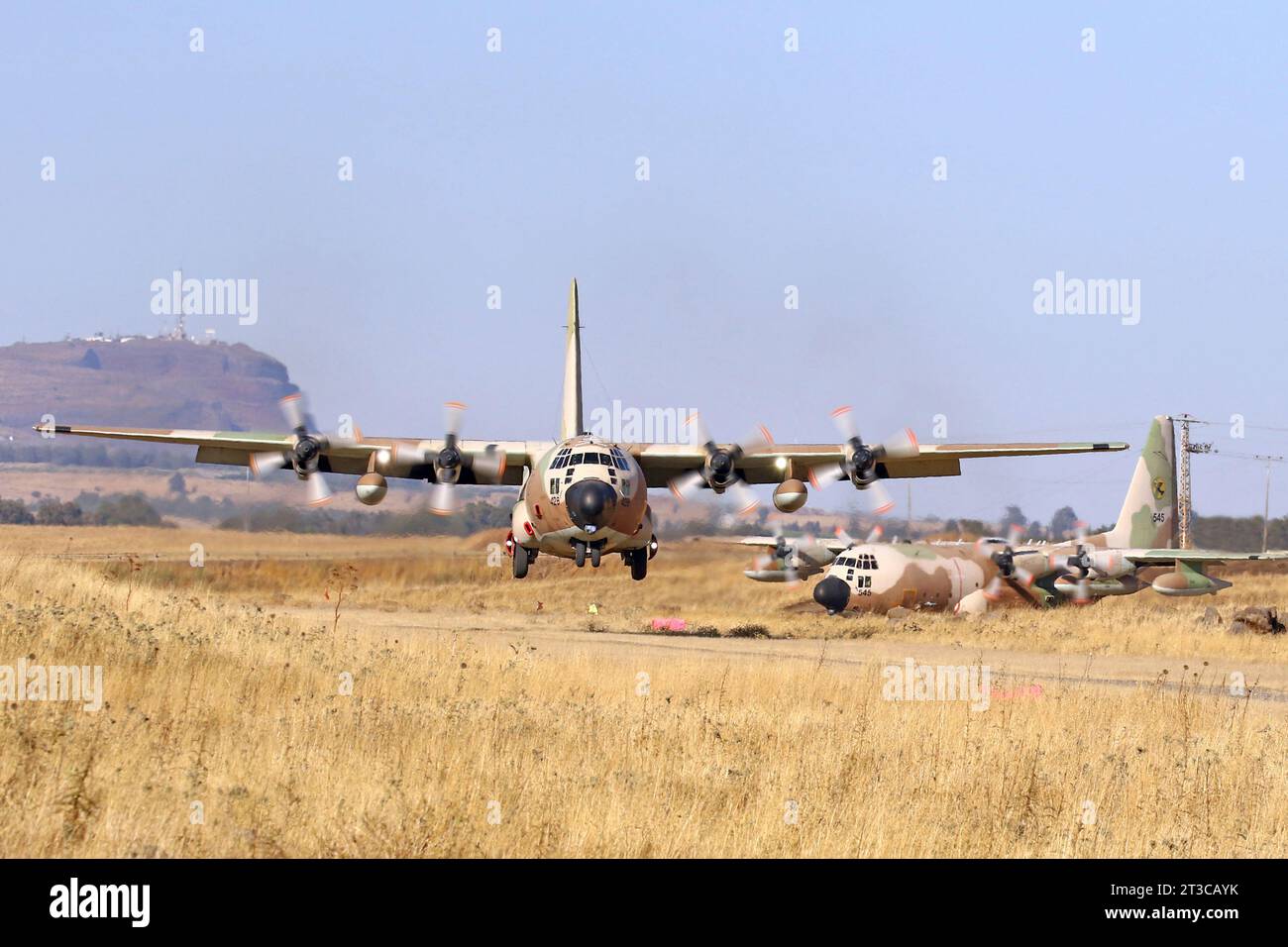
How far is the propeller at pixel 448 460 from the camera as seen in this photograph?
37.3 meters

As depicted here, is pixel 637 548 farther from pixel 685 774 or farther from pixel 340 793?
pixel 340 793

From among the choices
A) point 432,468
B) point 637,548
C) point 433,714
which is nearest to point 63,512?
point 432,468

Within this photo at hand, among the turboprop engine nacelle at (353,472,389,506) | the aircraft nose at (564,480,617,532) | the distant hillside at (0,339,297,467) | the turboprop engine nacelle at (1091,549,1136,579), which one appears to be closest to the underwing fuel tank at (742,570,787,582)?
the turboprop engine nacelle at (1091,549,1136,579)

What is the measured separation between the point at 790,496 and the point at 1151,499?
97.8ft

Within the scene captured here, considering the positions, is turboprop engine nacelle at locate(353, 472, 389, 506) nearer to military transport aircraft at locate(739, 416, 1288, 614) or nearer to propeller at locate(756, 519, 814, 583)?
military transport aircraft at locate(739, 416, 1288, 614)

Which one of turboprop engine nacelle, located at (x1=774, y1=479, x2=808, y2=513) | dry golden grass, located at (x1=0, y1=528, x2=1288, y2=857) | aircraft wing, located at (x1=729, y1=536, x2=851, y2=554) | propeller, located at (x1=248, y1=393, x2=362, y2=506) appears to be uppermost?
propeller, located at (x1=248, y1=393, x2=362, y2=506)

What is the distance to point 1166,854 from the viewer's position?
42.8 feet

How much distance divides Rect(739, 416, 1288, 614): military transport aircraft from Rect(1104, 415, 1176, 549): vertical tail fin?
0.04m

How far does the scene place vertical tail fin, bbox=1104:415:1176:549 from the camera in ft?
188

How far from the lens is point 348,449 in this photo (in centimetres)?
3744

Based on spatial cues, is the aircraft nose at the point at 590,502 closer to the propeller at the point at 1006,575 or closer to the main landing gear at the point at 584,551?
the main landing gear at the point at 584,551

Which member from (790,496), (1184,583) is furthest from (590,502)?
(1184,583)

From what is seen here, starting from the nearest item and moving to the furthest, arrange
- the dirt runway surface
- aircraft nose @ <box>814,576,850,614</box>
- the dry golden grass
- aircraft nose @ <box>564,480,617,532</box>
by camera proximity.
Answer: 1. the dry golden grass
2. the dirt runway surface
3. aircraft nose @ <box>564,480,617,532</box>
4. aircraft nose @ <box>814,576,850,614</box>

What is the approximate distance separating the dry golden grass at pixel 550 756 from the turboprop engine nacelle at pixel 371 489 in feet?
23.4
